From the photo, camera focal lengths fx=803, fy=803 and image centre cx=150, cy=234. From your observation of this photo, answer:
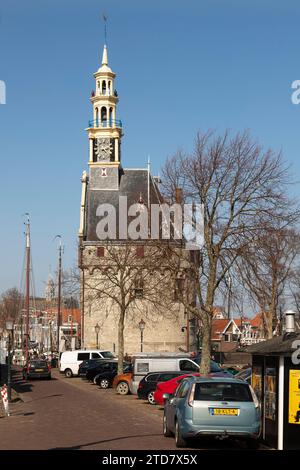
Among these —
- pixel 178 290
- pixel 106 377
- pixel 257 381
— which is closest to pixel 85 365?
pixel 106 377

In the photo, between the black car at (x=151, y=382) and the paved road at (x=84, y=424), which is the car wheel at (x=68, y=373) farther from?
the black car at (x=151, y=382)

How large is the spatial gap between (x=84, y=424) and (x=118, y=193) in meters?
62.5

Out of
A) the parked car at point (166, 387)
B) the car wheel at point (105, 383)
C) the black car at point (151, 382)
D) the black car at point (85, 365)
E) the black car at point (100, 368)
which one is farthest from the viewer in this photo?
the black car at point (85, 365)

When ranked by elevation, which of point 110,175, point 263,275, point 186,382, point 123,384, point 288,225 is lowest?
point 123,384

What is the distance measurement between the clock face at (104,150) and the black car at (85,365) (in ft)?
112

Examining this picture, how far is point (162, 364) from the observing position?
37.4 metres

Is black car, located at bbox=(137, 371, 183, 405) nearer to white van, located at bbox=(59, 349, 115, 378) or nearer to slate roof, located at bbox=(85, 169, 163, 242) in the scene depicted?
white van, located at bbox=(59, 349, 115, 378)

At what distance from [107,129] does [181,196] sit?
187 ft

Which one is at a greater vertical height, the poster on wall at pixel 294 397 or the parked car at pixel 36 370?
the poster on wall at pixel 294 397

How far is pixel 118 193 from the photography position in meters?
85.0

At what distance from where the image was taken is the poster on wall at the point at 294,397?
16.6 metres

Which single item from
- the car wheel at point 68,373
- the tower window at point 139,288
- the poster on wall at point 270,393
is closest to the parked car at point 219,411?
the poster on wall at point 270,393
